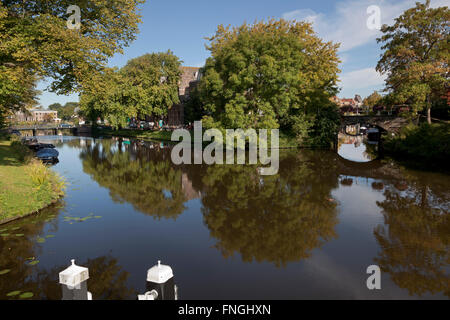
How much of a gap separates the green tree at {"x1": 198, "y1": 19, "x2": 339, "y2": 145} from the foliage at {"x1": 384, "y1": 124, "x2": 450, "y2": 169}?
39.3ft

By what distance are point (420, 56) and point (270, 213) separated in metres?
33.1

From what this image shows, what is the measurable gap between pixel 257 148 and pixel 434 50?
24.3 metres

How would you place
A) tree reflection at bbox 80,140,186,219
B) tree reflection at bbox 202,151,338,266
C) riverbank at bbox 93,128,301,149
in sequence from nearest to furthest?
1. tree reflection at bbox 202,151,338,266
2. tree reflection at bbox 80,140,186,219
3. riverbank at bbox 93,128,301,149

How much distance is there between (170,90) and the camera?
57.4 metres

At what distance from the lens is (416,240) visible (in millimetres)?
10578

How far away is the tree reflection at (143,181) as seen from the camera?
50.9 ft

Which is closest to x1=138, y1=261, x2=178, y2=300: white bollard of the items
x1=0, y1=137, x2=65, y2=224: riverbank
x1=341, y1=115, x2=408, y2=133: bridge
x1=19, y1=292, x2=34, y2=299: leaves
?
x1=19, y1=292, x2=34, y2=299: leaves

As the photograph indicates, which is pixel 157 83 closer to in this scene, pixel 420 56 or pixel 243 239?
pixel 420 56

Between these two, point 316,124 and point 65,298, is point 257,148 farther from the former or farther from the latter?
point 65,298

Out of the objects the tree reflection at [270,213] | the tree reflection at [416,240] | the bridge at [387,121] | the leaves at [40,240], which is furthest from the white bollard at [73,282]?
the bridge at [387,121]

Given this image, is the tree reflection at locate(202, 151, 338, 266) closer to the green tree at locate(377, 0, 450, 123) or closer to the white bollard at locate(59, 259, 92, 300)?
the white bollard at locate(59, 259, 92, 300)

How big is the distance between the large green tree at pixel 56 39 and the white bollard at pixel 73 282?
13016 mm

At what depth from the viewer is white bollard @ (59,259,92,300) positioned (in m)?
4.61
